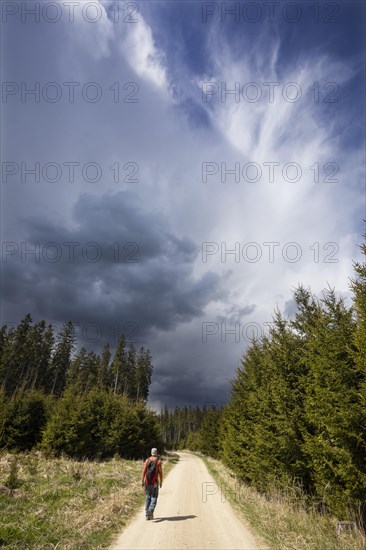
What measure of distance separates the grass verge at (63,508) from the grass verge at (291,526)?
427 centimetres

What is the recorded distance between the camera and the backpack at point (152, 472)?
10391 millimetres

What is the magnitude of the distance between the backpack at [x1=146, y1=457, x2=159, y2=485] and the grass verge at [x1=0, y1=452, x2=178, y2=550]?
1.21m

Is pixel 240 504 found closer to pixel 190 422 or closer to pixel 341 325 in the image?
pixel 341 325

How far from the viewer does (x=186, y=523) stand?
9.46m

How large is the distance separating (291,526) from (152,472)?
4717mm

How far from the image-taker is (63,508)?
392 inches

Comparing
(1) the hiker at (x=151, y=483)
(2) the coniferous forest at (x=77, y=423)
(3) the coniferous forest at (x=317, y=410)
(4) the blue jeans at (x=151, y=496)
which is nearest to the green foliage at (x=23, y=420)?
(2) the coniferous forest at (x=77, y=423)

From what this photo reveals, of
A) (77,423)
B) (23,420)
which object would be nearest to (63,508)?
(77,423)

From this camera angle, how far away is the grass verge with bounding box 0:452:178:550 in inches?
285

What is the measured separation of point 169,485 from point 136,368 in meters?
71.2

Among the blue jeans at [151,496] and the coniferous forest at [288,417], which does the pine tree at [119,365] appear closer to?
the coniferous forest at [288,417]

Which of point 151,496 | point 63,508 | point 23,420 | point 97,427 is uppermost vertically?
point 23,420

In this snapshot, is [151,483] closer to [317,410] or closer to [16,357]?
[317,410]

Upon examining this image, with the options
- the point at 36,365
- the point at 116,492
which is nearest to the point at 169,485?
the point at 116,492
